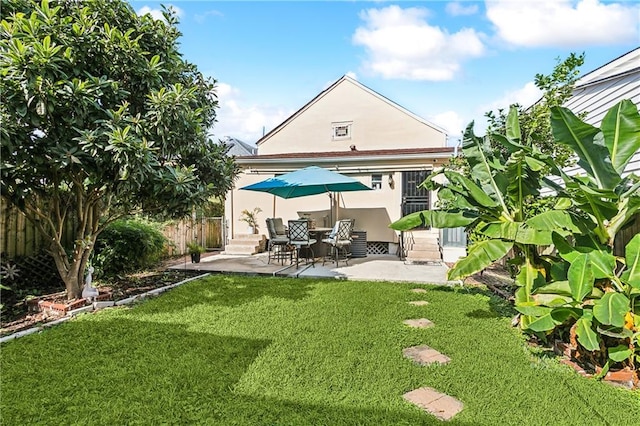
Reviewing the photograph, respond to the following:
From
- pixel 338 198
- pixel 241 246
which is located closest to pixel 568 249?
pixel 338 198

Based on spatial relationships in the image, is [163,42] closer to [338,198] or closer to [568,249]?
[568,249]

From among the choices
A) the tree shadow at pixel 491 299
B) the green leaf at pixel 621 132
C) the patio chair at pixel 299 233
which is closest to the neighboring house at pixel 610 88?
the tree shadow at pixel 491 299

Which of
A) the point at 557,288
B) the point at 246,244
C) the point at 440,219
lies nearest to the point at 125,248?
the point at 246,244

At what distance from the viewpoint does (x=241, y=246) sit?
42.0 feet

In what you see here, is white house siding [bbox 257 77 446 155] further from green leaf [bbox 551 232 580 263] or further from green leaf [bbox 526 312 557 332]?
green leaf [bbox 526 312 557 332]

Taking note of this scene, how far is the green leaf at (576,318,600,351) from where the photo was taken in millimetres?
3428

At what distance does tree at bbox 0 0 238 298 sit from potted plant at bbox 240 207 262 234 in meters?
6.60

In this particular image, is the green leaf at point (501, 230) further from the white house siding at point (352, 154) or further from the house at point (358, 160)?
the white house siding at point (352, 154)

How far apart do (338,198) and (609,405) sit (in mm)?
10563

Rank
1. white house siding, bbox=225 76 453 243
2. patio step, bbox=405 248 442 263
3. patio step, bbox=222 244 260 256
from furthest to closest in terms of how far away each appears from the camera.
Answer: white house siding, bbox=225 76 453 243 < patio step, bbox=222 244 260 256 < patio step, bbox=405 248 442 263

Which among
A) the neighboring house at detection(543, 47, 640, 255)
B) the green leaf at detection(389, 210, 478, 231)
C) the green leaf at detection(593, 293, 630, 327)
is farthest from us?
the neighboring house at detection(543, 47, 640, 255)

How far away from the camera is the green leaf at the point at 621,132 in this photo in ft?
11.8

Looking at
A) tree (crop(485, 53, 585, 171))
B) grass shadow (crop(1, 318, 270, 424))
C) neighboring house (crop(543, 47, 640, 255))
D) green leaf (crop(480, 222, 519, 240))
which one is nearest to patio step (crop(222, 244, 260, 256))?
grass shadow (crop(1, 318, 270, 424))

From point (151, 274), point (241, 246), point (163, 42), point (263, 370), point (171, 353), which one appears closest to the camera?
point (263, 370)
